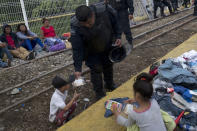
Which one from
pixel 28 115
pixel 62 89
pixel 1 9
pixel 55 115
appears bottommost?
pixel 28 115

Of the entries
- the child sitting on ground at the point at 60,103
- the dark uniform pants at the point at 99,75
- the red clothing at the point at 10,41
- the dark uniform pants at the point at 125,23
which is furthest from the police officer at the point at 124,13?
the child sitting on ground at the point at 60,103

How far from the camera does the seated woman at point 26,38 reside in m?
7.77

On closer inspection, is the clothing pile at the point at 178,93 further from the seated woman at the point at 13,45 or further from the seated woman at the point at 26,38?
the seated woman at the point at 26,38

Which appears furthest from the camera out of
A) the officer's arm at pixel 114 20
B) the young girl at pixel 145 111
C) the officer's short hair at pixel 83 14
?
the officer's arm at pixel 114 20

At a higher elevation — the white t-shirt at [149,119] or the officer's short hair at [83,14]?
the officer's short hair at [83,14]

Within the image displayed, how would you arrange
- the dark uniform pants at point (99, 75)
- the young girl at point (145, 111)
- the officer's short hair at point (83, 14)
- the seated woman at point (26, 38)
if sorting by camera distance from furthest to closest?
the seated woman at point (26, 38) → the dark uniform pants at point (99, 75) → the officer's short hair at point (83, 14) → the young girl at point (145, 111)

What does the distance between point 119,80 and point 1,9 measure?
542 cm

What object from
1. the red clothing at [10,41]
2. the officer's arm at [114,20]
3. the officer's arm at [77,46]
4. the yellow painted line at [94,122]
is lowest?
the yellow painted line at [94,122]

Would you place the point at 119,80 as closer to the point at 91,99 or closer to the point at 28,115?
the point at 91,99

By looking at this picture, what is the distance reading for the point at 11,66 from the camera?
6.72m

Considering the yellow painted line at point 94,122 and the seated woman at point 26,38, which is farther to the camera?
the seated woman at point 26,38

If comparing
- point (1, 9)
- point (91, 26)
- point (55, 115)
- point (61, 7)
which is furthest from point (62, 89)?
point (61, 7)

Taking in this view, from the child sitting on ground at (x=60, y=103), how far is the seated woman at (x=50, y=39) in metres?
4.67

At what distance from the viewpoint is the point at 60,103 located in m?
3.33
